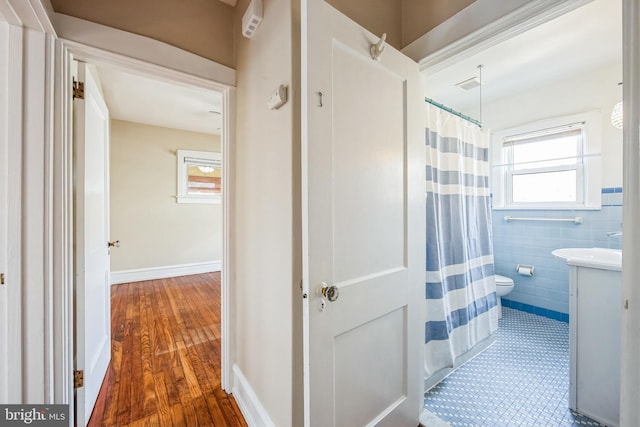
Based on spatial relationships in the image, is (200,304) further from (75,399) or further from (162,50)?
(162,50)

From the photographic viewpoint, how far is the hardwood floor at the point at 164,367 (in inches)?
58.9

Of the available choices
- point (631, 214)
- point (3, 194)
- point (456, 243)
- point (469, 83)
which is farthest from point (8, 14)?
point (469, 83)

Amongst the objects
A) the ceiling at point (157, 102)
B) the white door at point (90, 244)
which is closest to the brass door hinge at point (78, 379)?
the white door at point (90, 244)

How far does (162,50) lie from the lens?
4.74 feet

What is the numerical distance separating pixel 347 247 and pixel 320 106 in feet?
1.78

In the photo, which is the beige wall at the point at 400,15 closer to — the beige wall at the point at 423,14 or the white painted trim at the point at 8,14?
the beige wall at the point at 423,14

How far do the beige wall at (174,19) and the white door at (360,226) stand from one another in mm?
1036

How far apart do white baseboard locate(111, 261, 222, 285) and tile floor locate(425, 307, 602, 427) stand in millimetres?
3725

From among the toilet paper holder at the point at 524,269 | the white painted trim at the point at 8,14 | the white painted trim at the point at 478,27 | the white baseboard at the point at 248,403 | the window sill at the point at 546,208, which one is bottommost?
the white baseboard at the point at 248,403

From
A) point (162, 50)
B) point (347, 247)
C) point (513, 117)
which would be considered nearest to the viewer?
point (347, 247)

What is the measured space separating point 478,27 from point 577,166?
2.49 m

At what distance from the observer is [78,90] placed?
4.44ft

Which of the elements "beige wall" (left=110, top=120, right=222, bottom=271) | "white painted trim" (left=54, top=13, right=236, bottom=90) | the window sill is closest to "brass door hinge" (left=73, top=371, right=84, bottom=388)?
"white painted trim" (left=54, top=13, right=236, bottom=90)

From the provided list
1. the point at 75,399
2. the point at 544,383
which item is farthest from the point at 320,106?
the point at 544,383
